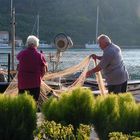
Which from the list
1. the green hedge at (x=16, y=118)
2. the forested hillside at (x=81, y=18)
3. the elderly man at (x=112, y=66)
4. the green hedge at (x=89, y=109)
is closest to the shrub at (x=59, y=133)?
the green hedge at (x=16, y=118)

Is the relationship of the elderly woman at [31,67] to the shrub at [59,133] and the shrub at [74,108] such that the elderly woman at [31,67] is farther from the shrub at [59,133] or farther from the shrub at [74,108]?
the shrub at [59,133]

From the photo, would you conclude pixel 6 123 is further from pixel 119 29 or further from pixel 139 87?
pixel 119 29

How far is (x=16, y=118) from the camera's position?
6.15 meters

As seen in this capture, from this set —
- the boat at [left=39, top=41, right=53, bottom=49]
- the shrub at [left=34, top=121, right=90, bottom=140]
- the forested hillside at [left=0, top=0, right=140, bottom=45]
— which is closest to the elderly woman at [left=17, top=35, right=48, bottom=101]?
the shrub at [left=34, top=121, right=90, bottom=140]

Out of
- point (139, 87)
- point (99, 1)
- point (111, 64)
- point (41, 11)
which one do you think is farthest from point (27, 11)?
point (111, 64)

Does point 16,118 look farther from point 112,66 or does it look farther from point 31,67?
point 112,66

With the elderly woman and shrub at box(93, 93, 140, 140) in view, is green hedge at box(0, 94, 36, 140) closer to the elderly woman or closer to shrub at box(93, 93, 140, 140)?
shrub at box(93, 93, 140, 140)

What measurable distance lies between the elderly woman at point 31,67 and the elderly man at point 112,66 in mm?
1052

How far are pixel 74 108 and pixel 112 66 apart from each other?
3.14 meters

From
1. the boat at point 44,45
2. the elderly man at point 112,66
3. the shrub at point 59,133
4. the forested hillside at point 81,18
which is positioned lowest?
the boat at point 44,45

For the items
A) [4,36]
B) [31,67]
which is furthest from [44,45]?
[31,67]

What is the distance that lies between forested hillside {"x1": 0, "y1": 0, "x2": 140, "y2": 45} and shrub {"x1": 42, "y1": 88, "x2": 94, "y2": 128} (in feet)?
306

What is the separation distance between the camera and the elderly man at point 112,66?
368 inches

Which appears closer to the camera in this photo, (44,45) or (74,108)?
(74,108)
